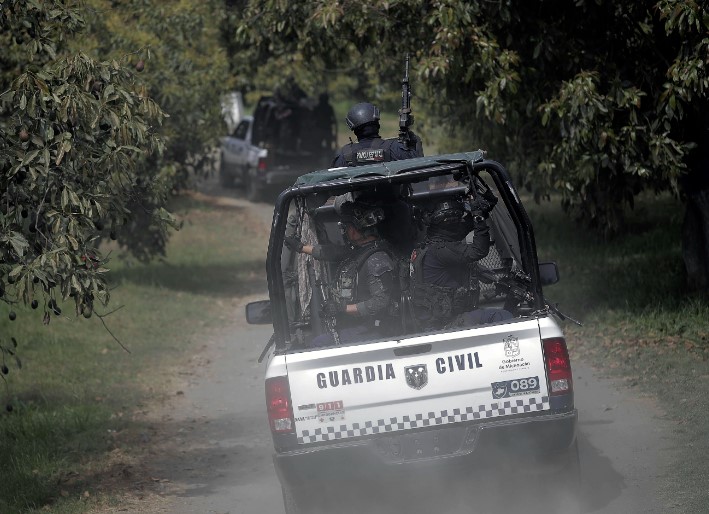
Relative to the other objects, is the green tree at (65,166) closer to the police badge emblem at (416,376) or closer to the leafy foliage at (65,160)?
the leafy foliage at (65,160)

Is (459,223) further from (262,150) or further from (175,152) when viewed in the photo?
(262,150)

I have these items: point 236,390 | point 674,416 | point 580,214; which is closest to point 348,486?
point 674,416

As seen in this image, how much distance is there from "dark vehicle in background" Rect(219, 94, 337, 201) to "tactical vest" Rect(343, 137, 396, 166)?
1698 centimetres

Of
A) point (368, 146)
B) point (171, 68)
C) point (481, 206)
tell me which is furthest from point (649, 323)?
point (171, 68)

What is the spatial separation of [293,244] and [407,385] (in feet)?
4.11

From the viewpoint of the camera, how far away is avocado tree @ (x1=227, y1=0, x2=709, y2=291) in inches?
394

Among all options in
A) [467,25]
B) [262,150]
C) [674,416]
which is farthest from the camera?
[262,150]

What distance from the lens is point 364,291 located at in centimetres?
645

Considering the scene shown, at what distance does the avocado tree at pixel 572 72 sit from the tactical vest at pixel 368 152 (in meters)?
2.41

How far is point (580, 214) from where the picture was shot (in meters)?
14.6

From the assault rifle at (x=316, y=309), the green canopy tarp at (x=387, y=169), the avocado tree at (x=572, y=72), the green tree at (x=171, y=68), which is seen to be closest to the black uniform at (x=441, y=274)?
the green canopy tarp at (x=387, y=169)

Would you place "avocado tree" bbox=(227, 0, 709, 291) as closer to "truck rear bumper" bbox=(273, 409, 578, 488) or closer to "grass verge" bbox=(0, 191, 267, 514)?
"grass verge" bbox=(0, 191, 267, 514)

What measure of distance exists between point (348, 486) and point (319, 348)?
31.5 inches

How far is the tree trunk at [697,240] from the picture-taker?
11023mm
